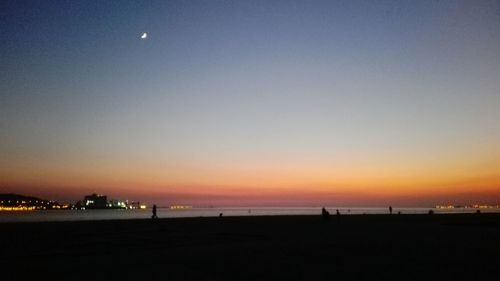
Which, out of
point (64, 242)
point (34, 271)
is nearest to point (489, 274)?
point (34, 271)

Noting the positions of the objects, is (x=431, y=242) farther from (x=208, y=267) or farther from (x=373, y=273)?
(x=208, y=267)

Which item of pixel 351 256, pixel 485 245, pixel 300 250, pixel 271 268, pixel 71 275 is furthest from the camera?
pixel 485 245

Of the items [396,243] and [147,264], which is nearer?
[147,264]

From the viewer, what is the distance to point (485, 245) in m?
18.8

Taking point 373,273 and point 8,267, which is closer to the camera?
point 373,273

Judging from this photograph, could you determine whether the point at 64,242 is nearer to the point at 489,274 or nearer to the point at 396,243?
the point at 396,243

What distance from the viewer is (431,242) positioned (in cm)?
1986

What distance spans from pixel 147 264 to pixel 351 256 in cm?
753

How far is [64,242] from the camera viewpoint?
1970cm

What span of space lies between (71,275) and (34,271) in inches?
61.7

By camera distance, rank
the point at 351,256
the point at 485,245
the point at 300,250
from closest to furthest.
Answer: the point at 351,256 < the point at 300,250 < the point at 485,245

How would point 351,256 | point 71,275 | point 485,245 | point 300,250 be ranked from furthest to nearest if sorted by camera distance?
point 485,245, point 300,250, point 351,256, point 71,275

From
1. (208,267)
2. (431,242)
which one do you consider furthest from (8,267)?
(431,242)

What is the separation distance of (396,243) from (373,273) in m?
8.61
